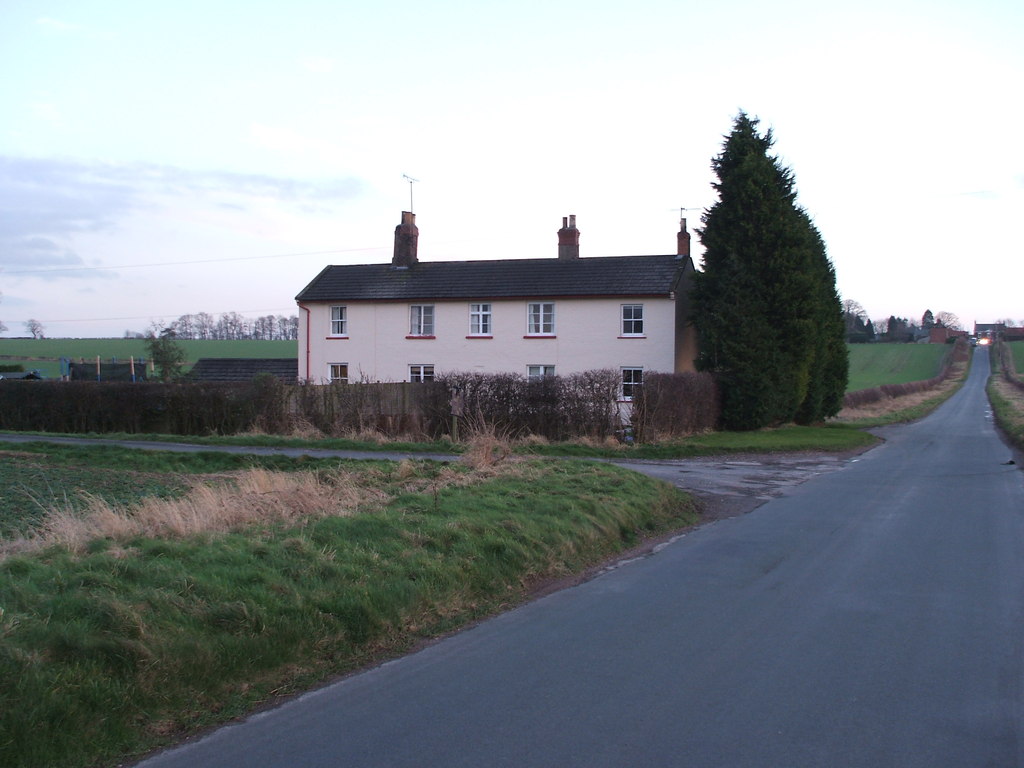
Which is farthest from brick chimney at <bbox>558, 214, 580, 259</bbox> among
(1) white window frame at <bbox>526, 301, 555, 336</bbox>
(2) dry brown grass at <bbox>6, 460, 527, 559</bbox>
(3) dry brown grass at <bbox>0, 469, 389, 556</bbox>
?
(3) dry brown grass at <bbox>0, 469, 389, 556</bbox>

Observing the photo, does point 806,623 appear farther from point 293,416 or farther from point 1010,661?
point 293,416

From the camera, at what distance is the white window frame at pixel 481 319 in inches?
1544

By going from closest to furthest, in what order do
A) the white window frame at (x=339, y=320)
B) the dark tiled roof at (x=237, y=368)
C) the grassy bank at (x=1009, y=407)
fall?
1. the grassy bank at (x=1009, y=407)
2. the white window frame at (x=339, y=320)
3. the dark tiled roof at (x=237, y=368)

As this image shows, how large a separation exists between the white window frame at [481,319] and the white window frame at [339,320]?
619cm

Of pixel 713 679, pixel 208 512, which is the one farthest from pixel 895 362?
pixel 713 679

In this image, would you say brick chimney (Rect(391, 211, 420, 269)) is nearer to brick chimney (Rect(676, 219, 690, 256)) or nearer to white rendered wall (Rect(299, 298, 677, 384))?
white rendered wall (Rect(299, 298, 677, 384))

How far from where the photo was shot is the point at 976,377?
10881 centimetres

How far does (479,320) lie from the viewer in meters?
39.4

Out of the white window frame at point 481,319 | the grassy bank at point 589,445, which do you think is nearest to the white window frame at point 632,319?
the white window frame at point 481,319

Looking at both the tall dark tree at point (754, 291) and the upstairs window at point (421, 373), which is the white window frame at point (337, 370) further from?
the tall dark tree at point (754, 291)

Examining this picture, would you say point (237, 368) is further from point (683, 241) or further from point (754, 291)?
Result: point (754, 291)

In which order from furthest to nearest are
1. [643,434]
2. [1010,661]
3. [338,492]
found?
[643,434], [338,492], [1010,661]

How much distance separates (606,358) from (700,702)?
31526mm

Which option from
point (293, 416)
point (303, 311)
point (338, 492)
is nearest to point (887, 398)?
point (303, 311)
